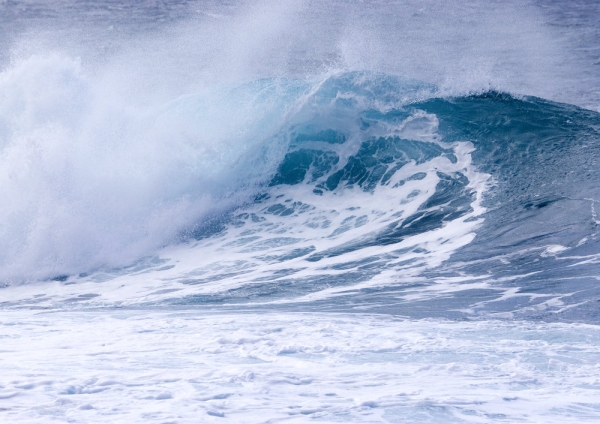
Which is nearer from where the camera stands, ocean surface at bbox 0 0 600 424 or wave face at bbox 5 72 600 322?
ocean surface at bbox 0 0 600 424

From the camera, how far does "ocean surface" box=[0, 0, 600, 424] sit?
4.56m

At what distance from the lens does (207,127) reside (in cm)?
1323

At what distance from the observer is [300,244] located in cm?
967

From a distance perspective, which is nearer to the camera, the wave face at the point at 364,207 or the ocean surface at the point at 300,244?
the ocean surface at the point at 300,244

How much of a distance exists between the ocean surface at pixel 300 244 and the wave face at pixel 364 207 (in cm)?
4

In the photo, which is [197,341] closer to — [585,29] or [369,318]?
[369,318]

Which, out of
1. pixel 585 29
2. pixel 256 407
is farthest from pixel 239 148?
pixel 585 29

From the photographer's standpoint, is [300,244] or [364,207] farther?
[364,207]

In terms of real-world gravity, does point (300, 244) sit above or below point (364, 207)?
below

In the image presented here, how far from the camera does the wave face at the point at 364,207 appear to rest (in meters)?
7.71

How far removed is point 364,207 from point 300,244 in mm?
1594

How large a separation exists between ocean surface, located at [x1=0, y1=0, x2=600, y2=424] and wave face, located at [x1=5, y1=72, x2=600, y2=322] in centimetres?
4

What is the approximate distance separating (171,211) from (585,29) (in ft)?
59.7

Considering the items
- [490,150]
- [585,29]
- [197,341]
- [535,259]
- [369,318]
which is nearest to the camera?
[197,341]
